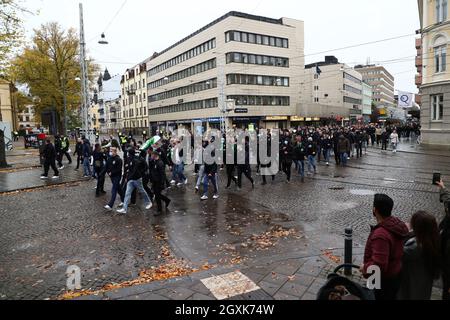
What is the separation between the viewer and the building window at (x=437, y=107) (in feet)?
88.5

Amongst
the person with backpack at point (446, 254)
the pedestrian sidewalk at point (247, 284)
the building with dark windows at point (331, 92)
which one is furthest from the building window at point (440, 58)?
the person with backpack at point (446, 254)

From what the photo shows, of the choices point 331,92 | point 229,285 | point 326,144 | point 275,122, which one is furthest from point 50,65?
point 331,92

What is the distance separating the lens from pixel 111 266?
5730 mm

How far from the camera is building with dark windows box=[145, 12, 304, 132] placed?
46.9 metres

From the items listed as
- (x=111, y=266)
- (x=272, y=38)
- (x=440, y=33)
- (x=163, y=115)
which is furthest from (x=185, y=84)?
(x=111, y=266)

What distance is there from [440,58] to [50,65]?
4194 cm

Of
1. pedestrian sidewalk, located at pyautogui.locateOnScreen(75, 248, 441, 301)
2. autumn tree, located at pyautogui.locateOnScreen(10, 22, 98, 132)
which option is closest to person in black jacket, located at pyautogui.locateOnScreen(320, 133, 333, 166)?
pedestrian sidewalk, located at pyautogui.locateOnScreen(75, 248, 441, 301)

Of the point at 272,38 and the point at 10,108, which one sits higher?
the point at 272,38

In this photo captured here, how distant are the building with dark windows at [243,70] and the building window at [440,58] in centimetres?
2327

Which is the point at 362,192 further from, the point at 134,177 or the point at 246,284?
the point at 246,284

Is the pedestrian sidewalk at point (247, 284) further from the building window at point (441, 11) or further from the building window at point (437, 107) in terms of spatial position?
the building window at point (441, 11)

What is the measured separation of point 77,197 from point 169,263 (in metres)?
7.27

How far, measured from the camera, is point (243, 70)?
47281 millimetres
